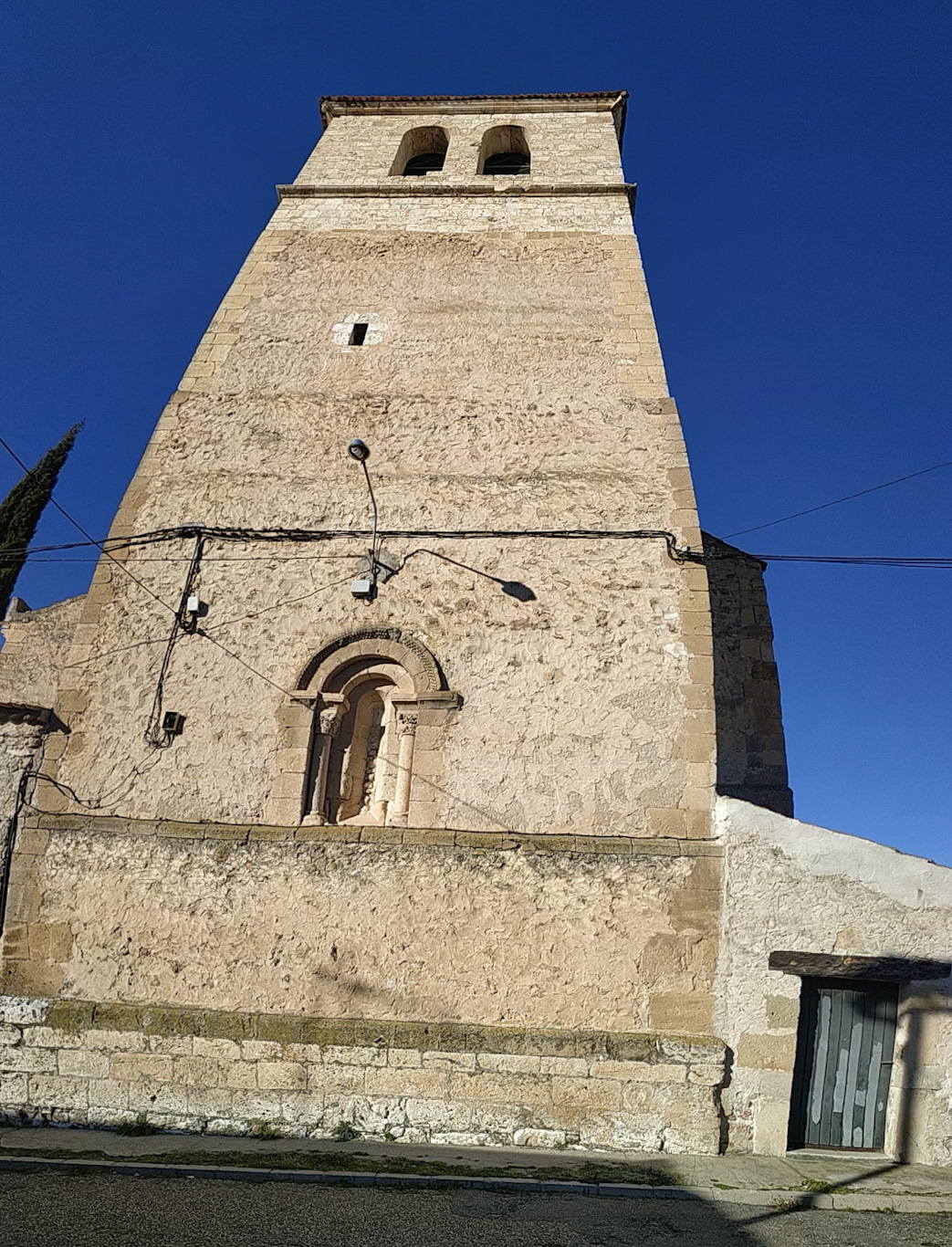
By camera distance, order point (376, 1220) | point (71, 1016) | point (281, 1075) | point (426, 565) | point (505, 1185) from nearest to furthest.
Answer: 1. point (376, 1220)
2. point (505, 1185)
3. point (281, 1075)
4. point (71, 1016)
5. point (426, 565)

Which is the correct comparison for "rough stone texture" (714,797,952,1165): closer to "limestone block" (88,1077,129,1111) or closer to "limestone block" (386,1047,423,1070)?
"limestone block" (386,1047,423,1070)

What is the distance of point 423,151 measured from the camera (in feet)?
50.2

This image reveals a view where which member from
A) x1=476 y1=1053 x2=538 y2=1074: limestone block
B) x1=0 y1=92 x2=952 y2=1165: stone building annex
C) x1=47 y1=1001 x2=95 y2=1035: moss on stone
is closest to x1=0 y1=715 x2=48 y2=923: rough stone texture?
x1=0 y1=92 x2=952 y2=1165: stone building annex

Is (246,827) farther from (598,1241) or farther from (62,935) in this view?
(598,1241)

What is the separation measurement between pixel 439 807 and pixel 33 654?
6879 mm

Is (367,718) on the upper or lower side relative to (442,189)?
lower

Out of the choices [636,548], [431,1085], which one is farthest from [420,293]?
[431,1085]

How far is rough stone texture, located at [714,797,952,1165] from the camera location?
732 centimetres

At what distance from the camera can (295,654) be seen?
29.7 ft

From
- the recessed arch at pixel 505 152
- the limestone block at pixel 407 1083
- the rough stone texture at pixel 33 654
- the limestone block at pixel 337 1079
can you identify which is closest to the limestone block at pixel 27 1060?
the limestone block at pixel 337 1079

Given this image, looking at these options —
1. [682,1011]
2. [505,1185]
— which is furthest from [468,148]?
[505,1185]

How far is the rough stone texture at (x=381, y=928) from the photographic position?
7.60 m

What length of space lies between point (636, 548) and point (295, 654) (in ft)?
12.7

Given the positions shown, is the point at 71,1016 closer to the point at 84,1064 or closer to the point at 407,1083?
the point at 84,1064
